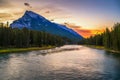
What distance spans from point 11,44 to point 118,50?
66288 mm

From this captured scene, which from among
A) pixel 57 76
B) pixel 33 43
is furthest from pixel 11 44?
pixel 57 76

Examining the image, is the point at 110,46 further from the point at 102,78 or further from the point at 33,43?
the point at 102,78

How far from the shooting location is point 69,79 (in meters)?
37.9

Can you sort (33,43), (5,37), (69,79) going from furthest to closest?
(33,43)
(5,37)
(69,79)

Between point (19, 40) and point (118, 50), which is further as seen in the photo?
point (19, 40)

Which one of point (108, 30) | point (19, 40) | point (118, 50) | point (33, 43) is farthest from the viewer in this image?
point (33, 43)

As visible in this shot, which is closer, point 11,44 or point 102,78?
point 102,78

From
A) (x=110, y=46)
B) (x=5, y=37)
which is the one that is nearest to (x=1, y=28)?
(x=5, y=37)

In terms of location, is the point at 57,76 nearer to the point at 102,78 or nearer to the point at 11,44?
the point at 102,78

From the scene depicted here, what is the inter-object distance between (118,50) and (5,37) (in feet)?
208

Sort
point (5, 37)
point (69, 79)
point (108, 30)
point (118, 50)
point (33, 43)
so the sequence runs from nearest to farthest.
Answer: point (69, 79) < point (118, 50) < point (5, 37) < point (108, 30) < point (33, 43)

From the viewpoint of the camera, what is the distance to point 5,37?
130000mm

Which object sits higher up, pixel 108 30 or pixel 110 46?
Result: pixel 108 30

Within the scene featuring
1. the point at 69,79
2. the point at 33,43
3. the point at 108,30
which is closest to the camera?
the point at 69,79
